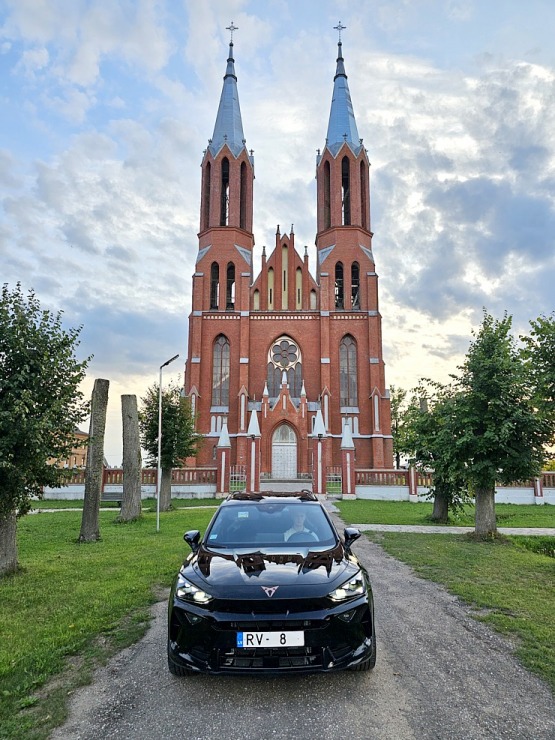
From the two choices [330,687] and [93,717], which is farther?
[330,687]

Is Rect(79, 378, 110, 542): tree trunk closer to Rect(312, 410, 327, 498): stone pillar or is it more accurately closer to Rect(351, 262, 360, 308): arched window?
Rect(312, 410, 327, 498): stone pillar

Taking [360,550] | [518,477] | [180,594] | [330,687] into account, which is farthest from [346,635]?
[518,477]

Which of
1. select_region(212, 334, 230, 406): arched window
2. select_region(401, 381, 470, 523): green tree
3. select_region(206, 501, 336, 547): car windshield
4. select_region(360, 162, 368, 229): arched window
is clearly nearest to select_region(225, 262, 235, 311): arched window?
select_region(212, 334, 230, 406): arched window

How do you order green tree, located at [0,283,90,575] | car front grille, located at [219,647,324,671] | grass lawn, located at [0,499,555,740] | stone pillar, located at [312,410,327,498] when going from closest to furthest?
car front grille, located at [219,647,324,671], grass lawn, located at [0,499,555,740], green tree, located at [0,283,90,575], stone pillar, located at [312,410,327,498]

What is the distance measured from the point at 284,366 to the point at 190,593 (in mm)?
35183

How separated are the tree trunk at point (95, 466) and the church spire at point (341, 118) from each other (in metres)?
36.6

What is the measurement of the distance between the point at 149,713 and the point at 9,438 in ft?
16.5

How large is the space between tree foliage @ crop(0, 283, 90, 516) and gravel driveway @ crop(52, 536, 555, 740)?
3.90 metres

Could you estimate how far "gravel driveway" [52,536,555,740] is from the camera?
3.23 meters

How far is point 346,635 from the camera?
12.3 ft

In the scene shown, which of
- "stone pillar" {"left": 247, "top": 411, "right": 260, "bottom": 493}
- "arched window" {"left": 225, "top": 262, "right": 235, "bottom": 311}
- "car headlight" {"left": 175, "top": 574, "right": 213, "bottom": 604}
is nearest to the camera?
"car headlight" {"left": 175, "top": 574, "right": 213, "bottom": 604}

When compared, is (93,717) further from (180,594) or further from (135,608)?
(135,608)

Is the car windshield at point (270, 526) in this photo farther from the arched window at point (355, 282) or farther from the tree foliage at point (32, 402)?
the arched window at point (355, 282)

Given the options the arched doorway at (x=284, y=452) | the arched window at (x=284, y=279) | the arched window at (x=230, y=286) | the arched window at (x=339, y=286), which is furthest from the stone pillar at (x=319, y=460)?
the arched window at (x=230, y=286)
